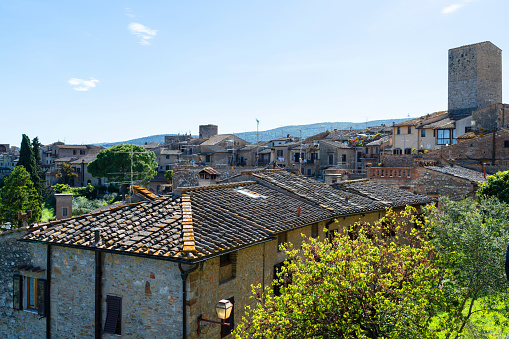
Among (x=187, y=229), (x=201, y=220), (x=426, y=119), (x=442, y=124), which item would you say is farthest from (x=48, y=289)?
(x=426, y=119)

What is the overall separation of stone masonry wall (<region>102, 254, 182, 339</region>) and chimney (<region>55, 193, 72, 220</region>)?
9998 millimetres

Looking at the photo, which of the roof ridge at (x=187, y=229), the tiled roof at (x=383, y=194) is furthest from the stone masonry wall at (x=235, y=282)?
the tiled roof at (x=383, y=194)

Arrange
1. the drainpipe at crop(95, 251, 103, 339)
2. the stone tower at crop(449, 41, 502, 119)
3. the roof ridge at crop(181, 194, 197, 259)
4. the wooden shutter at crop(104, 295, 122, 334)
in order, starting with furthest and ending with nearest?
the stone tower at crop(449, 41, 502, 119) < the drainpipe at crop(95, 251, 103, 339) < the wooden shutter at crop(104, 295, 122, 334) < the roof ridge at crop(181, 194, 197, 259)

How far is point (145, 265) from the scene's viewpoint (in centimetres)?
1080

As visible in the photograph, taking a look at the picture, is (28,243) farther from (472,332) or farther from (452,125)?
(452,125)

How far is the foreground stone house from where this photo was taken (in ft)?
34.3

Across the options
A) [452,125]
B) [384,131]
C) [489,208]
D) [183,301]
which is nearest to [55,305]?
[183,301]

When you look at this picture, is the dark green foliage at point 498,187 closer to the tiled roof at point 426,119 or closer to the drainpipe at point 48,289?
the drainpipe at point 48,289

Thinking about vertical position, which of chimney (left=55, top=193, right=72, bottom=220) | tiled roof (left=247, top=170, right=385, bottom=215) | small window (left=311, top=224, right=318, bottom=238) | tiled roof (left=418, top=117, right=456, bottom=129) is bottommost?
small window (left=311, top=224, right=318, bottom=238)

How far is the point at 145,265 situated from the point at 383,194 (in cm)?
1507

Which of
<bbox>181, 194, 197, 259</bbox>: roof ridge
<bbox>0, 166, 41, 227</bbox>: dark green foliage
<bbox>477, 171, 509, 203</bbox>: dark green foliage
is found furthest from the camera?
<bbox>0, 166, 41, 227</bbox>: dark green foliage

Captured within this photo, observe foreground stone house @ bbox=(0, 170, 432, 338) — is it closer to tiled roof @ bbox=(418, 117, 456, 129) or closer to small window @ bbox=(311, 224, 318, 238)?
small window @ bbox=(311, 224, 318, 238)

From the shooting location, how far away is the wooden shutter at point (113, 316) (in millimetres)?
11172

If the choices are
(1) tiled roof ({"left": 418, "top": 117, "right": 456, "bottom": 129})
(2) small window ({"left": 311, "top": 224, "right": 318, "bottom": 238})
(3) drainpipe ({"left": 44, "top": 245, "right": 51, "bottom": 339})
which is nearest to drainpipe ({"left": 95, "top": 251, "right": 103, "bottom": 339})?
(3) drainpipe ({"left": 44, "top": 245, "right": 51, "bottom": 339})
